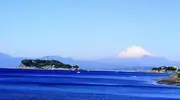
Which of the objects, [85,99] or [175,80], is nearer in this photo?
[85,99]

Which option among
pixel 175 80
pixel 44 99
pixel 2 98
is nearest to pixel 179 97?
pixel 44 99

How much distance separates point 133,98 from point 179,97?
8.90 meters

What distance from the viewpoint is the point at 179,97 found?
80875 millimetres

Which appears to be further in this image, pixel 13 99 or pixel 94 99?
pixel 94 99

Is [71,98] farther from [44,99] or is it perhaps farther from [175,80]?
[175,80]

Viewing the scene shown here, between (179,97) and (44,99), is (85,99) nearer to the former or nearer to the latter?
(44,99)

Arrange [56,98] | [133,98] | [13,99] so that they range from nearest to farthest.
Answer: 1. [13,99]
2. [56,98]
3. [133,98]

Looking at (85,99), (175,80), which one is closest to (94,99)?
(85,99)

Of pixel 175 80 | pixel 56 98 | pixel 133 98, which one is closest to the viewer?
pixel 56 98

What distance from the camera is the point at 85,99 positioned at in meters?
71.1

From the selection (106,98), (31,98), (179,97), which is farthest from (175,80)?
(31,98)

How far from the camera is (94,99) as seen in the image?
7231 cm

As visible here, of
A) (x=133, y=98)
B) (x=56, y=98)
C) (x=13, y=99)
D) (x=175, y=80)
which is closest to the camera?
(x=13, y=99)

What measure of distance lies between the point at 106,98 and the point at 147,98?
7673mm
